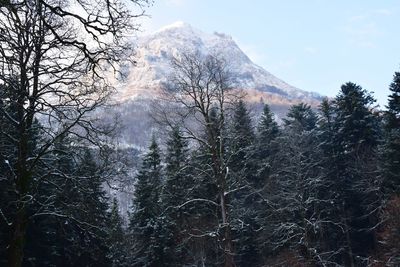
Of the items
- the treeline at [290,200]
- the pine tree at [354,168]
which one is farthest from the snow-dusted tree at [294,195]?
the pine tree at [354,168]

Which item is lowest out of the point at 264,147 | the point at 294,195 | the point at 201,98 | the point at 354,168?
the point at 294,195

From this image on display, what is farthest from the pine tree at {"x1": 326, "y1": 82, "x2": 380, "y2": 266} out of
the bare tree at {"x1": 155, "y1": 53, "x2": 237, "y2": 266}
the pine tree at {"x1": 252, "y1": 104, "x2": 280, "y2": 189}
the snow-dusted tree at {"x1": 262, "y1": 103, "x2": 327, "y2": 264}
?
the bare tree at {"x1": 155, "y1": 53, "x2": 237, "y2": 266}

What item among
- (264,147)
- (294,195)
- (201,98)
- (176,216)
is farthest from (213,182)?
(264,147)

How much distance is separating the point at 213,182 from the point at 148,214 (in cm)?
1769

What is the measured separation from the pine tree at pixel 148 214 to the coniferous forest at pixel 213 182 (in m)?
0.11

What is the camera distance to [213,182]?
18.9 metres

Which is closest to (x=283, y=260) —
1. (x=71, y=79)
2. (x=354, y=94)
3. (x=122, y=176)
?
(x=354, y=94)

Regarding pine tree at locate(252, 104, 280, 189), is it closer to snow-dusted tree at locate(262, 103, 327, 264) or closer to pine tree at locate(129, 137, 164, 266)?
snow-dusted tree at locate(262, 103, 327, 264)

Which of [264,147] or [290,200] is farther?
[264,147]

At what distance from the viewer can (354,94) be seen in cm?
3619

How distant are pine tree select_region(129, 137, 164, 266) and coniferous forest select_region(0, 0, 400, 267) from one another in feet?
0.35

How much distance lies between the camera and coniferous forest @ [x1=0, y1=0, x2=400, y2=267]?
12.2m

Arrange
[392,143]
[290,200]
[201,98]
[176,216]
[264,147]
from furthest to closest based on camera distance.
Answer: [264,147], [176,216], [290,200], [392,143], [201,98]

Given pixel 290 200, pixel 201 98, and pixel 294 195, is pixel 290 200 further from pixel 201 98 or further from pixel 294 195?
pixel 201 98
